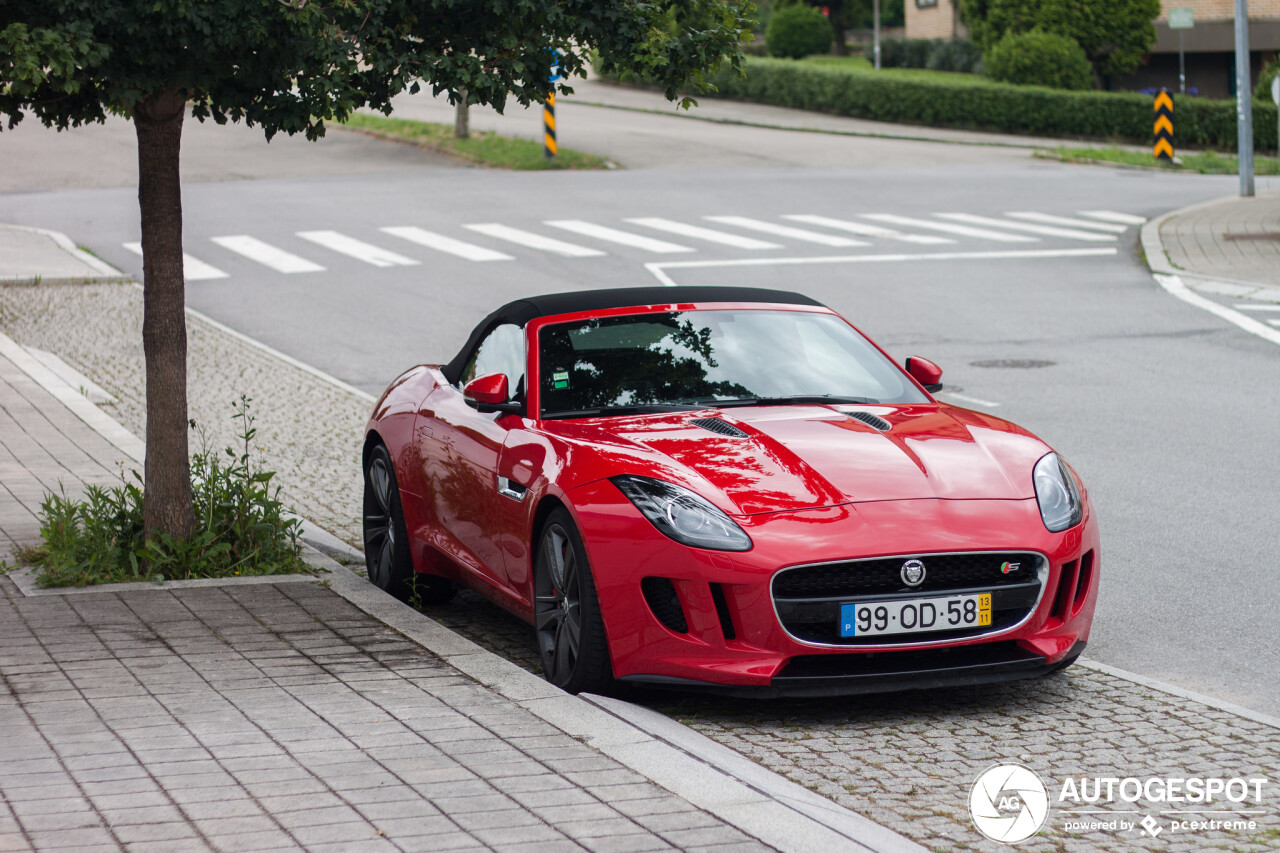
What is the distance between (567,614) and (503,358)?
1.58 meters

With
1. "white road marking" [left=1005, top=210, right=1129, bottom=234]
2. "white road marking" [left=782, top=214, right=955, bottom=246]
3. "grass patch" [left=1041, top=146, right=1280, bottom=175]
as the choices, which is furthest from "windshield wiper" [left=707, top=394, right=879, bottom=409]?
"grass patch" [left=1041, top=146, right=1280, bottom=175]

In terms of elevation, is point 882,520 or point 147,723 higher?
point 882,520

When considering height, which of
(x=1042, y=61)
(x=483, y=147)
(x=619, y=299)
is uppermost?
(x=1042, y=61)

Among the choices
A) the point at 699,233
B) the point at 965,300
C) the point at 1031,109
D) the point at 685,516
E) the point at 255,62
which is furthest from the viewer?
the point at 1031,109

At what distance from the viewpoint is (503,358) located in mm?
7105

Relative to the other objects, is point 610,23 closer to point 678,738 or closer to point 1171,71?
point 678,738

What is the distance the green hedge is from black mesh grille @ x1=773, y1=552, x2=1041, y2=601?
138 ft

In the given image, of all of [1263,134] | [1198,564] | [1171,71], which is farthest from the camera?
[1171,71]

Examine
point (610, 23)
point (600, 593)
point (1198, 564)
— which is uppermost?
point (610, 23)

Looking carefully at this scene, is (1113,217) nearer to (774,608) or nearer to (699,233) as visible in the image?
(699,233)

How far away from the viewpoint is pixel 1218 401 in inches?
491

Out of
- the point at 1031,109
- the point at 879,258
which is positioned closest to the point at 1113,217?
the point at 879,258

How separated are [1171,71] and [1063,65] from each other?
28.4ft

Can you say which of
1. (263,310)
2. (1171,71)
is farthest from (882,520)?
(1171,71)
